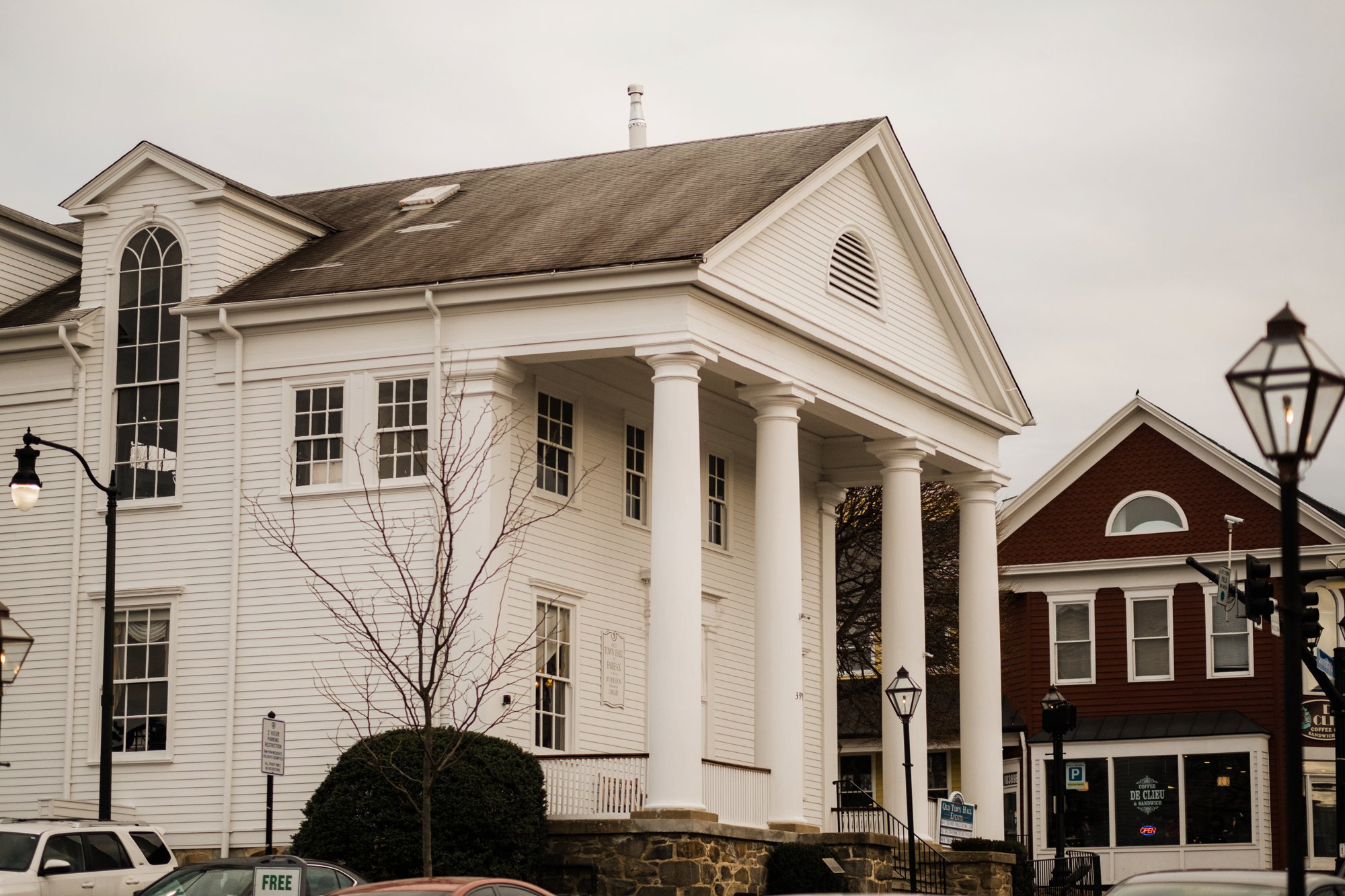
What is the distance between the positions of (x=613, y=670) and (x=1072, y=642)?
2166cm

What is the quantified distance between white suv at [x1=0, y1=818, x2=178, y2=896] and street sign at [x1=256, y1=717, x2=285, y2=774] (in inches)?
89.0

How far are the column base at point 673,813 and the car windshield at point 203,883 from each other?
7404mm

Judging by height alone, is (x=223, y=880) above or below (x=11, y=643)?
below

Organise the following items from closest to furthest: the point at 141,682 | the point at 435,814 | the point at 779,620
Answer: the point at 435,814 → the point at 779,620 → the point at 141,682

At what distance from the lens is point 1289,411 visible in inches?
423

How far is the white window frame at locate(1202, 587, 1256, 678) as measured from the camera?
47.8 meters

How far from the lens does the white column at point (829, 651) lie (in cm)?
3725

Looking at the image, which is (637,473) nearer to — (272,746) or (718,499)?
(718,499)

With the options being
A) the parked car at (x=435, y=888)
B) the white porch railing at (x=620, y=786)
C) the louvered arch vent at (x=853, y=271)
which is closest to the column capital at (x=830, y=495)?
the louvered arch vent at (x=853, y=271)

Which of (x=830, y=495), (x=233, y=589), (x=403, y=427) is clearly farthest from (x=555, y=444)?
(x=830, y=495)

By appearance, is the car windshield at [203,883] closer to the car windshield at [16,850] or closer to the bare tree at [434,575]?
the car windshield at [16,850]

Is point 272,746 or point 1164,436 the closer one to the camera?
point 272,746

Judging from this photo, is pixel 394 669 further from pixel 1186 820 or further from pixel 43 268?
pixel 1186 820

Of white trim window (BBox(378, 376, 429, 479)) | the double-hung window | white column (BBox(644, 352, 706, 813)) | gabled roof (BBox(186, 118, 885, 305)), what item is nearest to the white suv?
white column (BBox(644, 352, 706, 813))
